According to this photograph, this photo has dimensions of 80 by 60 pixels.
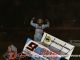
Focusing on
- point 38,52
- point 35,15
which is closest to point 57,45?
point 38,52

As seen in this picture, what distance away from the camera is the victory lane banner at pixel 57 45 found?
96 cm

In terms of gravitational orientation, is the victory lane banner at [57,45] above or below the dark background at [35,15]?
below

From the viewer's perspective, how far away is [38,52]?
960mm

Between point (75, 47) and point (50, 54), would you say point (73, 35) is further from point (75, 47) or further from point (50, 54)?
point (50, 54)

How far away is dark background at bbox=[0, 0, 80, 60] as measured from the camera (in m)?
0.98

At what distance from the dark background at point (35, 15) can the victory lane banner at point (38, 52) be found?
0.16 ft

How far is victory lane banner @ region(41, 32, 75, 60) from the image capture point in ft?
3.16

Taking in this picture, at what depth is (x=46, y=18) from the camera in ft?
3.25

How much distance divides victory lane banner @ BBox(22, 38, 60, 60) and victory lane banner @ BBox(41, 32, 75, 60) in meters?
0.03

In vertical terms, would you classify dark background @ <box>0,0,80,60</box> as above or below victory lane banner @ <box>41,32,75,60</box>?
above

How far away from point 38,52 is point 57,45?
123 mm

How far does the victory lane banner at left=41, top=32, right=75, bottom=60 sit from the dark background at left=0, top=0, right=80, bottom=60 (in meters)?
0.03

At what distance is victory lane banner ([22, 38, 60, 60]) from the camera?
0.95 metres

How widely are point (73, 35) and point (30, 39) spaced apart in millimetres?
268
